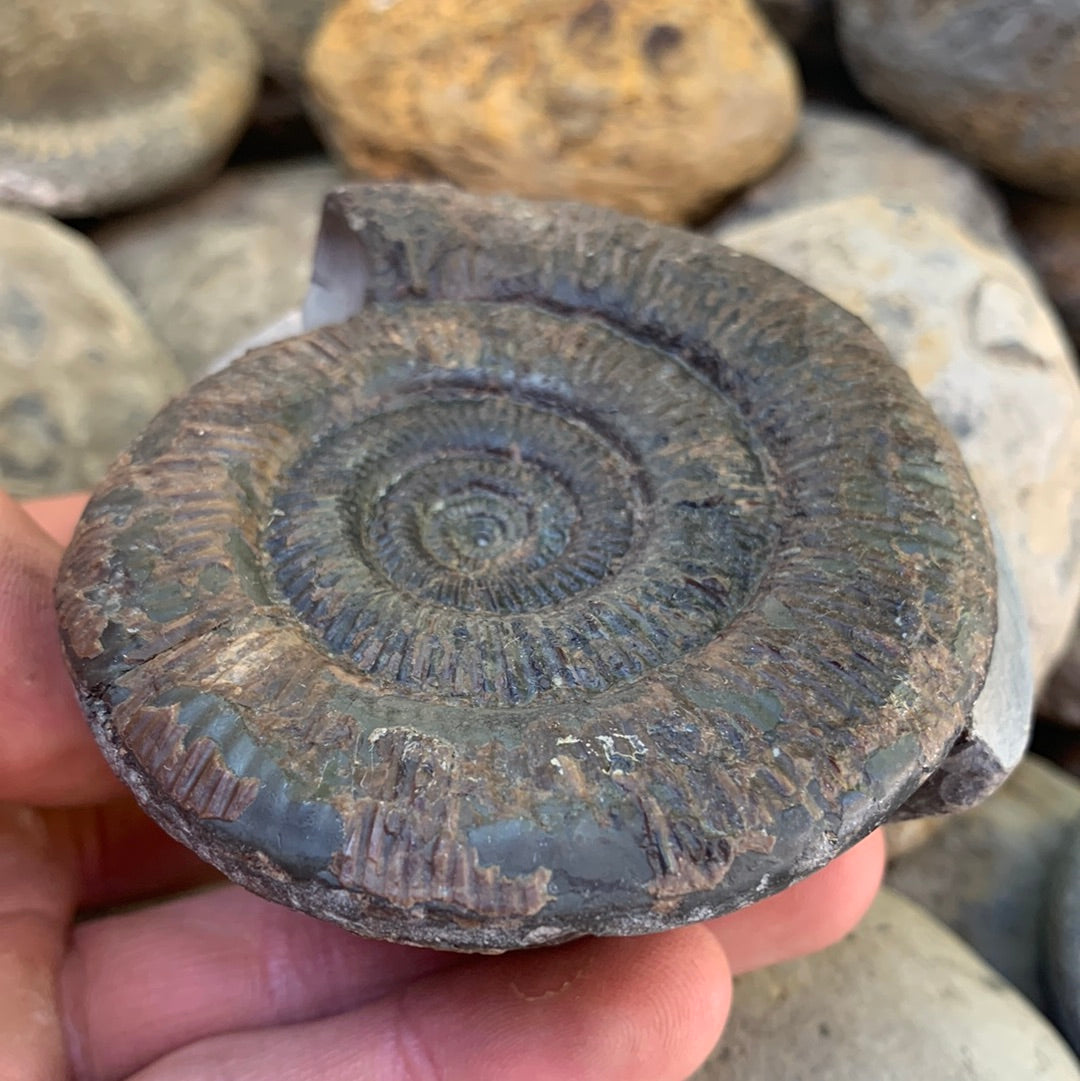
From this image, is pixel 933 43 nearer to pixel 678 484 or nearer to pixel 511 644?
pixel 678 484

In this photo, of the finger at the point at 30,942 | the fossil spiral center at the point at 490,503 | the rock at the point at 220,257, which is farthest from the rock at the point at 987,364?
the finger at the point at 30,942

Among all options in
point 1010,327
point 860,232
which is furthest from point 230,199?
point 1010,327

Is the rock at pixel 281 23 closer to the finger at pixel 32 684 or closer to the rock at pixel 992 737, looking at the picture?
the finger at pixel 32 684

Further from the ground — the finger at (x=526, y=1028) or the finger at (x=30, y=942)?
the finger at (x=526, y=1028)

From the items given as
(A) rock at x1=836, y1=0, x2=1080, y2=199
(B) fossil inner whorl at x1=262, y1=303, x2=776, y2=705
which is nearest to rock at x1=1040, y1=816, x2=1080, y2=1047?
(B) fossil inner whorl at x1=262, y1=303, x2=776, y2=705

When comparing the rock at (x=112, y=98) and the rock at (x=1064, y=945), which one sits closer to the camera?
the rock at (x=1064, y=945)

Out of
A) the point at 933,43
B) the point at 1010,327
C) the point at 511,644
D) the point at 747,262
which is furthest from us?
the point at 933,43

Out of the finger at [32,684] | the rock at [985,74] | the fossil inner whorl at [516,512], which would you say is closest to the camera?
the fossil inner whorl at [516,512]

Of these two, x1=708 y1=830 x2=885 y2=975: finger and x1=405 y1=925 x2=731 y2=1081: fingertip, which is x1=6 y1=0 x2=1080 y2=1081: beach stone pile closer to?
x1=708 y1=830 x2=885 y2=975: finger
